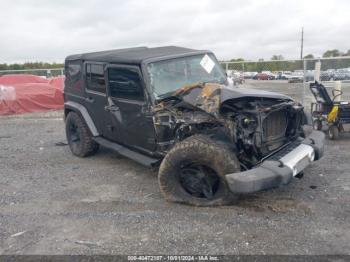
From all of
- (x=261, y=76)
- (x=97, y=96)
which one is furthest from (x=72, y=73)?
(x=261, y=76)

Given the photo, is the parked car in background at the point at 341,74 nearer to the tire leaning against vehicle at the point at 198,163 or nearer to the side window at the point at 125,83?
the side window at the point at 125,83

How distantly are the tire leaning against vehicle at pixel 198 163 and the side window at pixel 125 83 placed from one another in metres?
1.12

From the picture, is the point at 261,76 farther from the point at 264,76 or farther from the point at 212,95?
the point at 212,95

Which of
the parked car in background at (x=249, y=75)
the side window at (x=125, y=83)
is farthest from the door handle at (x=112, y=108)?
the parked car in background at (x=249, y=75)

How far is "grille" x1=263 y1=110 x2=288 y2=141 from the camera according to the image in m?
4.28

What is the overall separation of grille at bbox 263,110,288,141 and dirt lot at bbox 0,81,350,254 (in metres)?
0.79

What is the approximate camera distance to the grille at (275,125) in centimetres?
428

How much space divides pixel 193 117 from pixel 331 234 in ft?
6.70

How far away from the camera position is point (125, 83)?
514cm

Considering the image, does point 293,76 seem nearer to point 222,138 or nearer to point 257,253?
point 222,138

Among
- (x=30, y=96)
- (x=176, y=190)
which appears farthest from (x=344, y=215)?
(x=30, y=96)

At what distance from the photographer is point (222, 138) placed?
169 inches

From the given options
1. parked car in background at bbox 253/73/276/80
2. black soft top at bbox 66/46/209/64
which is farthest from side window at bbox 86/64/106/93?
parked car in background at bbox 253/73/276/80

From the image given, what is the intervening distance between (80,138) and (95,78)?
133 cm
